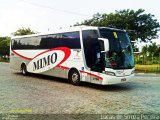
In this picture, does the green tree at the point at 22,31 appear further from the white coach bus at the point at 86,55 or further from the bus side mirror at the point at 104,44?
the bus side mirror at the point at 104,44

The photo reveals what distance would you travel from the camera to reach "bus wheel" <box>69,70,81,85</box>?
15914 millimetres

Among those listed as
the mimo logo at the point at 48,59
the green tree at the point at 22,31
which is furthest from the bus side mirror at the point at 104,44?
the green tree at the point at 22,31

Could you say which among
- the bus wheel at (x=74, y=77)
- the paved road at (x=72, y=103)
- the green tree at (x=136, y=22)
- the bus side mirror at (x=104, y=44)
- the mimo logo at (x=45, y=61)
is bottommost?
the paved road at (x=72, y=103)

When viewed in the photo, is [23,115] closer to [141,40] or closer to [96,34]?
[96,34]

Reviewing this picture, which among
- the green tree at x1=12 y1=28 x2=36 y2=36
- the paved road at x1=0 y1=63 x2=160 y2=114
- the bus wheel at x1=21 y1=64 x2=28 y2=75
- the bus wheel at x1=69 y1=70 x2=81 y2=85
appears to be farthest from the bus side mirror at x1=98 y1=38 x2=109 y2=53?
the green tree at x1=12 y1=28 x2=36 y2=36

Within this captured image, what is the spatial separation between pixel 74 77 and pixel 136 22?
29.6m

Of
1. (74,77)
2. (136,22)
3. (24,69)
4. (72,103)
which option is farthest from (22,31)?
(72,103)

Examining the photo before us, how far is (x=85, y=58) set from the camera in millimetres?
15344

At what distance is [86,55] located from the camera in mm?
15281

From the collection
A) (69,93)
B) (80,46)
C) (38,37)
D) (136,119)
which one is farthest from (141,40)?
(136,119)

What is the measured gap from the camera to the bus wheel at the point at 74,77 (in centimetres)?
1591

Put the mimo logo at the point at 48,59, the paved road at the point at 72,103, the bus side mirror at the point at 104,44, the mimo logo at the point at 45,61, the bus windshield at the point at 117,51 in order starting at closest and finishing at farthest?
the paved road at the point at 72,103
the bus side mirror at the point at 104,44
the bus windshield at the point at 117,51
the mimo logo at the point at 48,59
the mimo logo at the point at 45,61

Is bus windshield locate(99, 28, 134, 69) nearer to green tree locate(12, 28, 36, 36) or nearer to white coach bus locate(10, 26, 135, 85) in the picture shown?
white coach bus locate(10, 26, 135, 85)

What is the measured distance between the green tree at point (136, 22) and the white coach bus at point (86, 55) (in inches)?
956
